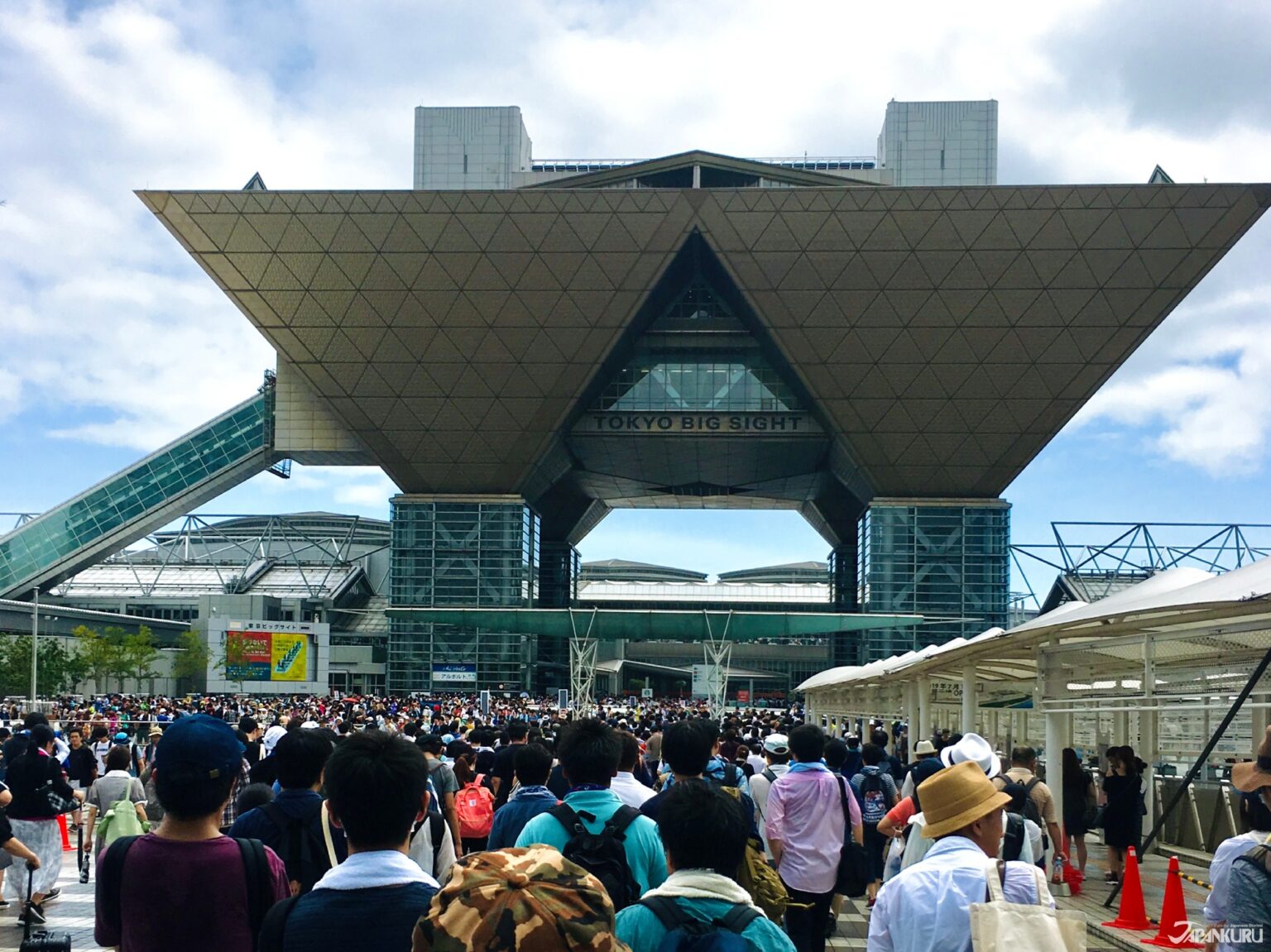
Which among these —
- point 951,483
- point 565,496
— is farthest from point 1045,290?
point 565,496

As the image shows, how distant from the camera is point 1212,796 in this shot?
2009cm

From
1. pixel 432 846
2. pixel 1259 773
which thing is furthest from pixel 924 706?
pixel 1259 773

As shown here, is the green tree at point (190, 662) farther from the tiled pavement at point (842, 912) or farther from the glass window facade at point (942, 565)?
the tiled pavement at point (842, 912)

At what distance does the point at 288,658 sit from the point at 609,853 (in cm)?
5255

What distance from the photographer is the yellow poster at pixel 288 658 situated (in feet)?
185

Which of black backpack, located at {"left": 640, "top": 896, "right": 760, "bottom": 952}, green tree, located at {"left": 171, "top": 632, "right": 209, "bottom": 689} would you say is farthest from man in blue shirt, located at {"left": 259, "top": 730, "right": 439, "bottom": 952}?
green tree, located at {"left": 171, "top": 632, "right": 209, "bottom": 689}

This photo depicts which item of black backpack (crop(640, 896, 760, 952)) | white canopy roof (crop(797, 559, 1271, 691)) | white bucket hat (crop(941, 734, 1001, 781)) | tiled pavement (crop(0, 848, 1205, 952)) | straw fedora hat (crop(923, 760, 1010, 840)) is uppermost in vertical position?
white canopy roof (crop(797, 559, 1271, 691))

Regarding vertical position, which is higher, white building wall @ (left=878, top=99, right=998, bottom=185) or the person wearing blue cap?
white building wall @ (left=878, top=99, right=998, bottom=185)

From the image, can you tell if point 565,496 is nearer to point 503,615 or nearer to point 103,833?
point 503,615

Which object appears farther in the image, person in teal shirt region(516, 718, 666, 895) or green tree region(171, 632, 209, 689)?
green tree region(171, 632, 209, 689)

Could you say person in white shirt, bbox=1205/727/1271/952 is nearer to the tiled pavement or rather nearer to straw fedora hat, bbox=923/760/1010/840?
straw fedora hat, bbox=923/760/1010/840

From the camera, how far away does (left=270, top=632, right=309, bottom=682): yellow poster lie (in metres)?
56.3

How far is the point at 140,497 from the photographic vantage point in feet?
229

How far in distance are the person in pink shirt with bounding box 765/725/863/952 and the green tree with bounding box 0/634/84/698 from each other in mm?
60641
